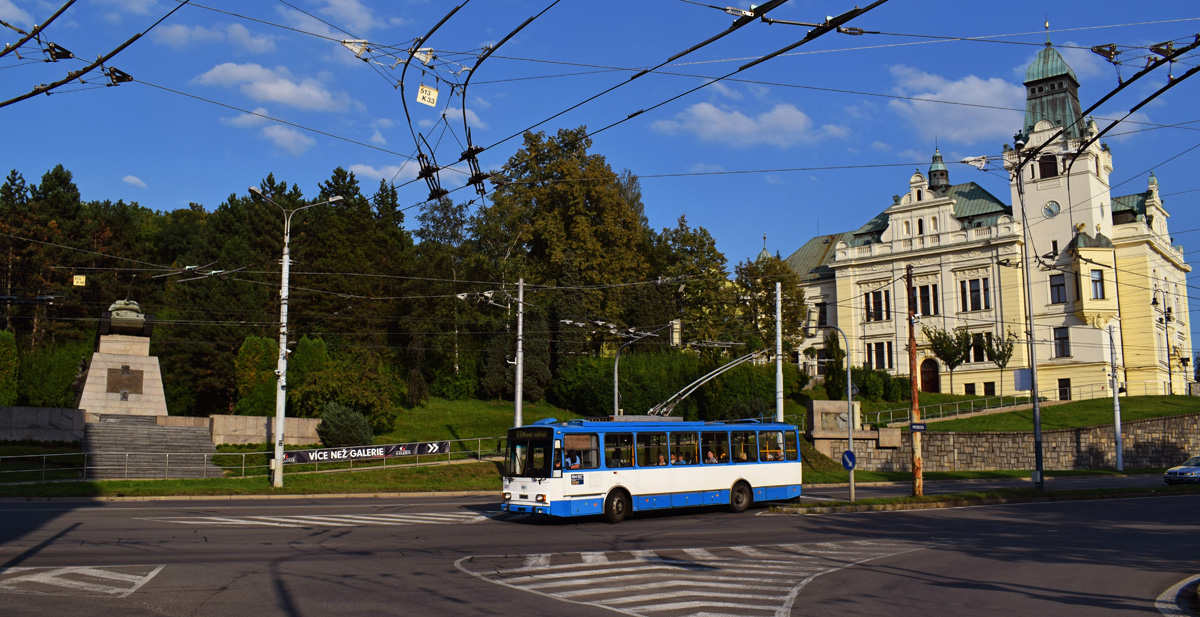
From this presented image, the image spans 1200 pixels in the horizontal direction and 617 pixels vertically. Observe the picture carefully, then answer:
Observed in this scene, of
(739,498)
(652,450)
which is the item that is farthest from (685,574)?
(739,498)

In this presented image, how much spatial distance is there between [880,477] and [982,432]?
9877 millimetres

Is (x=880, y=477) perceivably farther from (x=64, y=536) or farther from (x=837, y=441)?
(x=64, y=536)

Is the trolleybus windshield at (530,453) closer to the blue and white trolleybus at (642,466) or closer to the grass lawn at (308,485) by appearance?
the blue and white trolleybus at (642,466)

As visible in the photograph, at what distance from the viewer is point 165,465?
3241cm

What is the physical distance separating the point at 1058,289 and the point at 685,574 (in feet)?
207

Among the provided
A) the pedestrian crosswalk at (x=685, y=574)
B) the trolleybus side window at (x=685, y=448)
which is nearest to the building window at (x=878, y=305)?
the trolleybus side window at (x=685, y=448)

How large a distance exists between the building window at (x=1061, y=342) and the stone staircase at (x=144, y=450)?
57.8m

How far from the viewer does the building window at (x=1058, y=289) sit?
6612cm

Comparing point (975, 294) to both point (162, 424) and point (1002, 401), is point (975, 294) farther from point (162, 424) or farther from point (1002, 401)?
point (162, 424)

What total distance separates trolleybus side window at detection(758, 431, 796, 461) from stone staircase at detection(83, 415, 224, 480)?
20135 mm

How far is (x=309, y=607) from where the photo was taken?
10.0 meters

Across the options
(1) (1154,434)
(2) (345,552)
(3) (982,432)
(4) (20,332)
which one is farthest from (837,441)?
(4) (20,332)

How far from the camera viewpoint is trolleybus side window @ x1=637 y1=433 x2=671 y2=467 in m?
22.0

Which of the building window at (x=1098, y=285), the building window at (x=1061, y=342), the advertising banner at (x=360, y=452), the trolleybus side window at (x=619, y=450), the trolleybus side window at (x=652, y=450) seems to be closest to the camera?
the trolleybus side window at (x=619, y=450)
